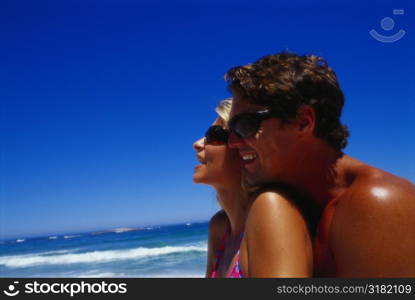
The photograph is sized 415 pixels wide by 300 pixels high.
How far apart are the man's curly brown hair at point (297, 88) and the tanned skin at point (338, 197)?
55 mm

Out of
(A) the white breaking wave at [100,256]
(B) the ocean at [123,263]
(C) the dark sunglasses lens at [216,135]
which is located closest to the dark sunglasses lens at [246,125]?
(C) the dark sunglasses lens at [216,135]

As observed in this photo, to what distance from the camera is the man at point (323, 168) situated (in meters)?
2.17

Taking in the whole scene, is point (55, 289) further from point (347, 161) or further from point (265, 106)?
point (347, 161)

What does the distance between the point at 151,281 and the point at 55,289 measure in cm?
85

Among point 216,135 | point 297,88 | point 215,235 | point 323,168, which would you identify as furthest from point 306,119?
point 215,235

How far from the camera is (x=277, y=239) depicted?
7.22 ft

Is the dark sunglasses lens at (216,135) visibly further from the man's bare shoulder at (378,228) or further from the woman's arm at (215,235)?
the man's bare shoulder at (378,228)

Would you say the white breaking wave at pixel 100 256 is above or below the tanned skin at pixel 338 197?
below

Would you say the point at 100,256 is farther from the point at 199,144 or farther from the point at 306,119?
the point at 306,119

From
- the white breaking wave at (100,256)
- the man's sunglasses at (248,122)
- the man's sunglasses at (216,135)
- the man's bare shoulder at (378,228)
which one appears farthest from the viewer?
the white breaking wave at (100,256)

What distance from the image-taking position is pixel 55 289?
10.7 feet

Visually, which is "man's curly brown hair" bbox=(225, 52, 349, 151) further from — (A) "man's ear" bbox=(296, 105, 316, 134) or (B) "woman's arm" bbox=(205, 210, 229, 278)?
(B) "woman's arm" bbox=(205, 210, 229, 278)

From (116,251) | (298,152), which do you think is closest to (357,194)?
(298,152)

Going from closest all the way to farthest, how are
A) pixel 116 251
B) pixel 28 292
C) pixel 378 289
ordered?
1. pixel 378 289
2. pixel 28 292
3. pixel 116 251
